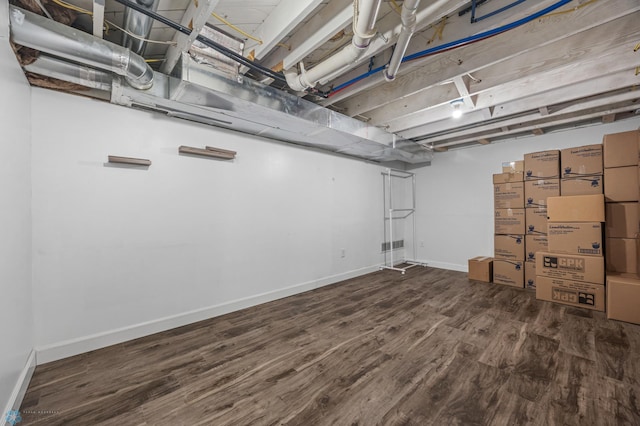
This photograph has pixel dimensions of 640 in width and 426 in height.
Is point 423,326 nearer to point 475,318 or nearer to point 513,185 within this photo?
point 475,318

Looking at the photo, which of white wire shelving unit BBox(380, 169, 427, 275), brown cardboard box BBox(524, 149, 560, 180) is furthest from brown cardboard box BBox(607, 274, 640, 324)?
white wire shelving unit BBox(380, 169, 427, 275)

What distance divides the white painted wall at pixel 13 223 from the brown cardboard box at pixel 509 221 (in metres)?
5.27

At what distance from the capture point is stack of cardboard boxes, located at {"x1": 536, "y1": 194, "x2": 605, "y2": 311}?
2.95 metres

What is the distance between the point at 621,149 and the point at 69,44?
5.19 m

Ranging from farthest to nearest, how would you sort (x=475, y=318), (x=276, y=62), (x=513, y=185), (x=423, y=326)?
(x=513, y=185)
(x=475, y=318)
(x=423, y=326)
(x=276, y=62)

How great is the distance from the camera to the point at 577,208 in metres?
3.10

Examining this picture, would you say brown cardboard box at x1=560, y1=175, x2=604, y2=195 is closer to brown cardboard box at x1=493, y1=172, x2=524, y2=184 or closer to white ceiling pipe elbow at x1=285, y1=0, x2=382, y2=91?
brown cardboard box at x1=493, y1=172, x2=524, y2=184

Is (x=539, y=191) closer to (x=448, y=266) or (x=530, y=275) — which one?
(x=530, y=275)

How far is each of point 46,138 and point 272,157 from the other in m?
2.05

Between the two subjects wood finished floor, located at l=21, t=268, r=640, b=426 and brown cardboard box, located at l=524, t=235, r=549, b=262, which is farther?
brown cardboard box, located at l=524, t=235, r=549, b=262

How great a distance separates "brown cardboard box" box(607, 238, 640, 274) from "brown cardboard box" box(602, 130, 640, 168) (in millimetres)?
897

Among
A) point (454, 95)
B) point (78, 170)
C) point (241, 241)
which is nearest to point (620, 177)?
point (454, 95)


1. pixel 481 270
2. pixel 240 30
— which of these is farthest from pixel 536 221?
pixel 240 30

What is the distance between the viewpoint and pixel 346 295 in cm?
352
